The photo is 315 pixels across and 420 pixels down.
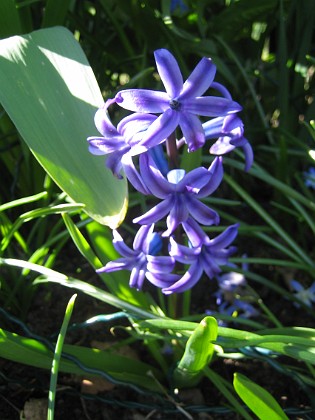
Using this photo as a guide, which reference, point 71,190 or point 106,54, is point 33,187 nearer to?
point 106,54

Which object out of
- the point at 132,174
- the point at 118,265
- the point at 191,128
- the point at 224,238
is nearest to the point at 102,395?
the point at 118,265

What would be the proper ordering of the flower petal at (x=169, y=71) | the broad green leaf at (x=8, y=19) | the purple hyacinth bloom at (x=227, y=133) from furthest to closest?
the broad green leaf at (x=8, y=19), the purple hyacinth bloom at (x=227, y=133), the flower petal at (x=169, y=71)

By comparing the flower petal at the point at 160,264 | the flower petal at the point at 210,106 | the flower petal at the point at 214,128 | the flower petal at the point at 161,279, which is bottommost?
the flower petal at the point at 161,279

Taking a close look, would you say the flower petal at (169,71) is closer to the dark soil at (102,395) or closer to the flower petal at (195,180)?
the flower petal at (195,180)

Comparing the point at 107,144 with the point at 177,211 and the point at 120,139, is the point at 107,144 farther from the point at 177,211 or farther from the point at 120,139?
the point at 177,211

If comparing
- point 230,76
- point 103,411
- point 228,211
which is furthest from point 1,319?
point 230,76

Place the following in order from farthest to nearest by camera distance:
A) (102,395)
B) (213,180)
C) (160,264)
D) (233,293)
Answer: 1. (233,293)
2. (102,395)
3. (160,264)
4. (213,180)

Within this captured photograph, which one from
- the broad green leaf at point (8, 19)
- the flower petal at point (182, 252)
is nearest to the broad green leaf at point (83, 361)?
the flower petal at point (182, 252)
